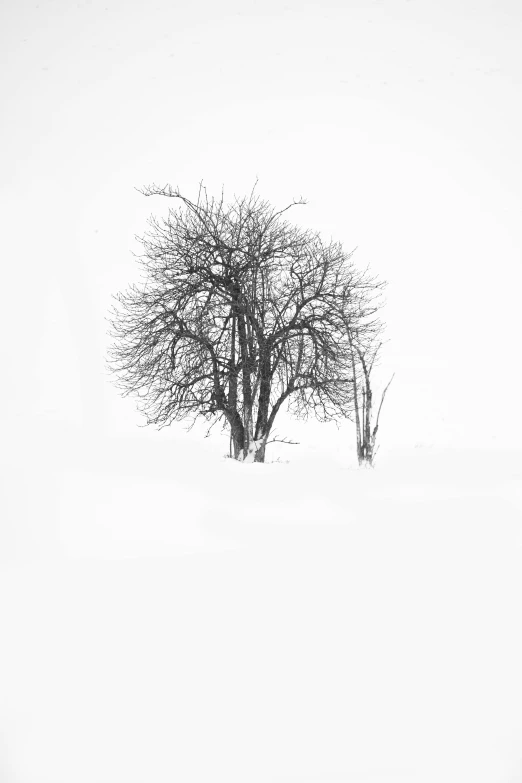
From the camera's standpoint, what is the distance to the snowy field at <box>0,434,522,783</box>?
2.89m

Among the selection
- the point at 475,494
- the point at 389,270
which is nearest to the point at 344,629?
the point at 475,494

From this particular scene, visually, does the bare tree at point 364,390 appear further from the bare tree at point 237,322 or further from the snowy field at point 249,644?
the snowy field at point 249,644

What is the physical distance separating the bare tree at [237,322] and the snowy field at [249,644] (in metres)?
7.57

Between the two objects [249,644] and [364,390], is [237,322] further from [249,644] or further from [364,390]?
[249,644]

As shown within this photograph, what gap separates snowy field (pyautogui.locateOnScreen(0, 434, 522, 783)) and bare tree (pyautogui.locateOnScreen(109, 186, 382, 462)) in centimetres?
757

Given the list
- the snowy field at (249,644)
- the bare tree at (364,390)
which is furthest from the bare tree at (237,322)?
the snowy field at (249,644)

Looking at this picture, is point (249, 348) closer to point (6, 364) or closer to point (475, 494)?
point (475, 494)

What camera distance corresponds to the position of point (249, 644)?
3736 mm

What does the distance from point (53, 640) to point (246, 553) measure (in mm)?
1930

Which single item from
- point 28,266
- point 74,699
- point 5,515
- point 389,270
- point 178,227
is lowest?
point 74,699

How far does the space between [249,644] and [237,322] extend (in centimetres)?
1162

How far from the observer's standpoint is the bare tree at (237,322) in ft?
46.9

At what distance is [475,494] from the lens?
28.5 feet

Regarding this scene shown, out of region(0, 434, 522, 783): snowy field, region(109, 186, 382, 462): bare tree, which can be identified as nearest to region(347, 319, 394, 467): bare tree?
region(109, 186, 382, 462): bare tree
